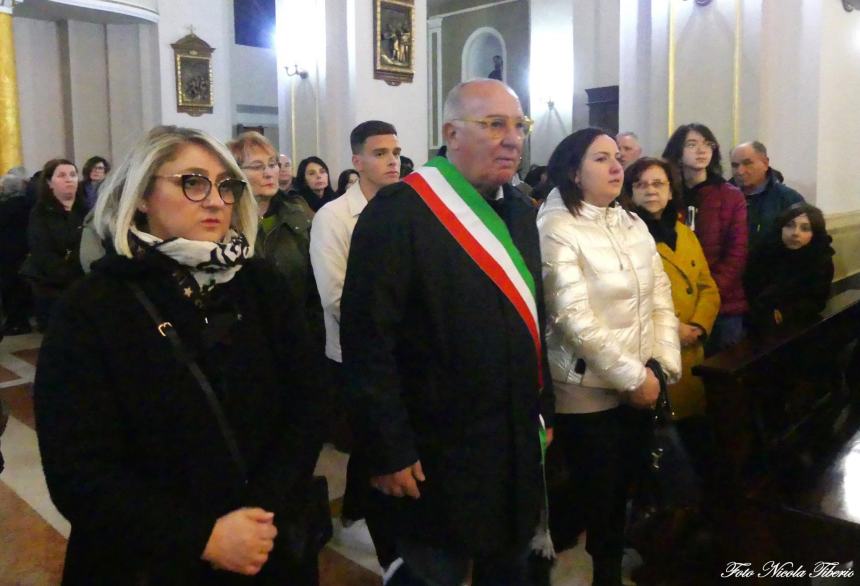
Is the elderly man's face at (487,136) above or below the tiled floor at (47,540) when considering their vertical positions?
above

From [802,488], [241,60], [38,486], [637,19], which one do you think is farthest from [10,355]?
[241,60]

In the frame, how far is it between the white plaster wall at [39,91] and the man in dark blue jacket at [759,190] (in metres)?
10.1

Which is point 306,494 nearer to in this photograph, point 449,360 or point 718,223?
point 449,360

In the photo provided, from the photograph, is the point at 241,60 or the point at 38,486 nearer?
the point at 38,486

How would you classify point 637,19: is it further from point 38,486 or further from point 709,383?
point 38,486

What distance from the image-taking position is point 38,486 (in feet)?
11.4

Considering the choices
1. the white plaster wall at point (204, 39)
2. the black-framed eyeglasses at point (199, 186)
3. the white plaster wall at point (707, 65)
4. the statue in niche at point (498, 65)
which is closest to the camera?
the black-framed eyeglasses at point (199, 186)

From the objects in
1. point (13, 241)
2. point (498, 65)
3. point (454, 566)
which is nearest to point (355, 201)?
point (454, 566)

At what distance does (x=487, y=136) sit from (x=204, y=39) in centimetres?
1030

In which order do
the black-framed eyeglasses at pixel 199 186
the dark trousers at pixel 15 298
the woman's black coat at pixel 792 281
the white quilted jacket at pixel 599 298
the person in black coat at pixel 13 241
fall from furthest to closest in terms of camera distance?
the dark trousers at pixel 15 298, the person in black coat at pixel 13 241, the woman's black coat at pixel 792 281, the white quilted jacket at pixel 599 298, the black-framed eyeglasses at pixel 199 186

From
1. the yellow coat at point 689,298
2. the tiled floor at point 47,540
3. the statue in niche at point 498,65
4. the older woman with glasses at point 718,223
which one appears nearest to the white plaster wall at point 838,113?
the older woman with glasses at point 718,223

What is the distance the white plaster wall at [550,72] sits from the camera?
12.2 metres

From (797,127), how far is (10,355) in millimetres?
5959

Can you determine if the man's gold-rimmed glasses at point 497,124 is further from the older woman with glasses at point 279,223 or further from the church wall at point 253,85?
the church wall at point 253,85
